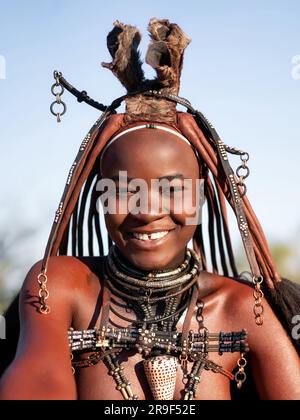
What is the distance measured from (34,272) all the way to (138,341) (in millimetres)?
538

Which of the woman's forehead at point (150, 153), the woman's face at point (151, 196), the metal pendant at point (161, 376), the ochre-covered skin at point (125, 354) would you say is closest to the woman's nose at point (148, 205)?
the woman's face at point (151, 196)

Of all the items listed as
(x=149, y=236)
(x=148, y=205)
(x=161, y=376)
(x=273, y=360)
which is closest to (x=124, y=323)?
(x=161, y=376)

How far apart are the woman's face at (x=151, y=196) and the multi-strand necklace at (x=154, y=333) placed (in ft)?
0.26

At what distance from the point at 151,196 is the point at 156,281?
0.38 metres

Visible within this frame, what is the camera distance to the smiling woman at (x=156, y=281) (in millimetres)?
3465

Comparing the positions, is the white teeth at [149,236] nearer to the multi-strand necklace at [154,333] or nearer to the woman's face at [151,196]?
the woman's face at [151,196]

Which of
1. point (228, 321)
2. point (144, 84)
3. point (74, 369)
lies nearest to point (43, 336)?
point (74, 369)

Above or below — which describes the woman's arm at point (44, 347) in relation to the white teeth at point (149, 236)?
below

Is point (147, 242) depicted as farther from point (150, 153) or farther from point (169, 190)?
point (150, 153)

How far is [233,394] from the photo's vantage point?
3719mm

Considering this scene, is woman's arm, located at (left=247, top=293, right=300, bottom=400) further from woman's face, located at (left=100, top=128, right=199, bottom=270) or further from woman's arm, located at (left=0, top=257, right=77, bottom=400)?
woman's arm, located at (left=0, top=257, right=77, bottom=400)

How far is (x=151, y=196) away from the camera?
343cm
